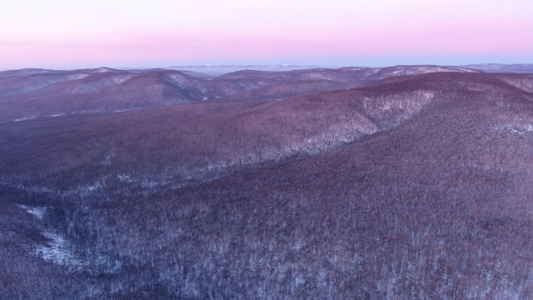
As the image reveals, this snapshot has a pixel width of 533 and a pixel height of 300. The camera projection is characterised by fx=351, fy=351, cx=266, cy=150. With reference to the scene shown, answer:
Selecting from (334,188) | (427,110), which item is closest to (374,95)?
Answer: (427,110)

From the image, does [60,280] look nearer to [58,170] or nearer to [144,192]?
[144,192]

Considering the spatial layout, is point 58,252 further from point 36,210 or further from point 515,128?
point 515,128

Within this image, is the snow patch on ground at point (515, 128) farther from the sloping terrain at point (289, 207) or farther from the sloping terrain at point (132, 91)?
the sloping terrain at point (132, 91)

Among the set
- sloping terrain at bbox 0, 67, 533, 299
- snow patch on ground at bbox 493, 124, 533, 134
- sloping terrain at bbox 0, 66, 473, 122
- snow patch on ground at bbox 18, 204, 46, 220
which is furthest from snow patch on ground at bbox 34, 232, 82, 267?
sloping terrain at bbox 0, 66, 473, 122

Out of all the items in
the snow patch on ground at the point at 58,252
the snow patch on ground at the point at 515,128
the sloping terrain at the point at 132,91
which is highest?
the sloping terrain at the point at 132,91

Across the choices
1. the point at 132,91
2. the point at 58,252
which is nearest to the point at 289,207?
the point at 58,252

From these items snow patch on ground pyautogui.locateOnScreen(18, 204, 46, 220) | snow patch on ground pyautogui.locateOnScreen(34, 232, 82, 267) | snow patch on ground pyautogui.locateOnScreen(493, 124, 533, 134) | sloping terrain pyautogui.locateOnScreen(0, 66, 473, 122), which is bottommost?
snow patch on ground pyautogui.locateOnScreen(34, 232, 82, 267)

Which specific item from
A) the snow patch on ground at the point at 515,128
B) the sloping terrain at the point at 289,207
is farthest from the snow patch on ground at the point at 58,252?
the snow patch on ground at the point at 515,128

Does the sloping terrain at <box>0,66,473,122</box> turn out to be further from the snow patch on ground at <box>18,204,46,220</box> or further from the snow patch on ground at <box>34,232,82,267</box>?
the snow patch on ground at <box>34,232,82,267</box>
